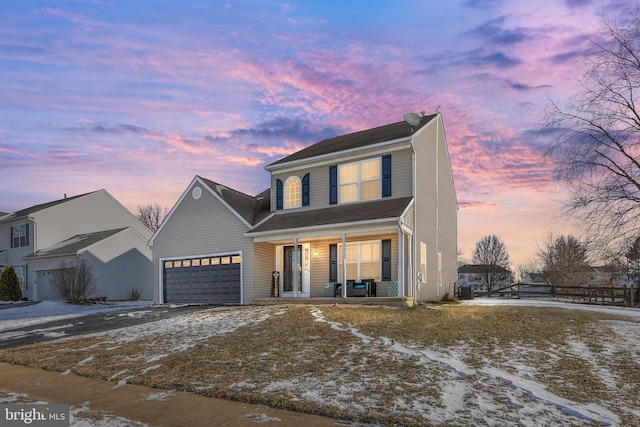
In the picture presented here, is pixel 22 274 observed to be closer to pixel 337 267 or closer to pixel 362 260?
pixel 337 267

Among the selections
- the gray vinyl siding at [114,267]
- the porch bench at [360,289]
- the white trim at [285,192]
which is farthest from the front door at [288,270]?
the gray vinyl siding at [114,267]

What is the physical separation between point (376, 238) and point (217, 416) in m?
14.1

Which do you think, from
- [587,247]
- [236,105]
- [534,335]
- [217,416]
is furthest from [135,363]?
[587,247]

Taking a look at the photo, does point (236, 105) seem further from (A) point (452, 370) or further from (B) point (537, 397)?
(B) point (537, 397)

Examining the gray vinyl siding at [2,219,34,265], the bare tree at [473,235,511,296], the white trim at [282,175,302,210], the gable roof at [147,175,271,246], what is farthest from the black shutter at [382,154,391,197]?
the bare tree at [473,235,511,296]

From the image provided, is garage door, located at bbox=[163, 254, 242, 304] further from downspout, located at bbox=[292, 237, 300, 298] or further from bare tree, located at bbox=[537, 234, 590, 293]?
bare tree, located at bbox=[537, 234, 590, 293]

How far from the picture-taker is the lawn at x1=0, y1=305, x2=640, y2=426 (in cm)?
578

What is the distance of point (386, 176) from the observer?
758 inches

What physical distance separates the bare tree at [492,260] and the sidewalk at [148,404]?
68120 millimetres

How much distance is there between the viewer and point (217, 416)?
5.80m

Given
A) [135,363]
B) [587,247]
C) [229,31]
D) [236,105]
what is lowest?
[135,363]

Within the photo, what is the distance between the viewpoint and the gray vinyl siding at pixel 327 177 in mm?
18781

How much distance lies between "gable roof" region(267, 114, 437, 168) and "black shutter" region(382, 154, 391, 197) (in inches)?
32.1

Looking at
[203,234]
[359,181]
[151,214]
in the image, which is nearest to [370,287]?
[359,181]
